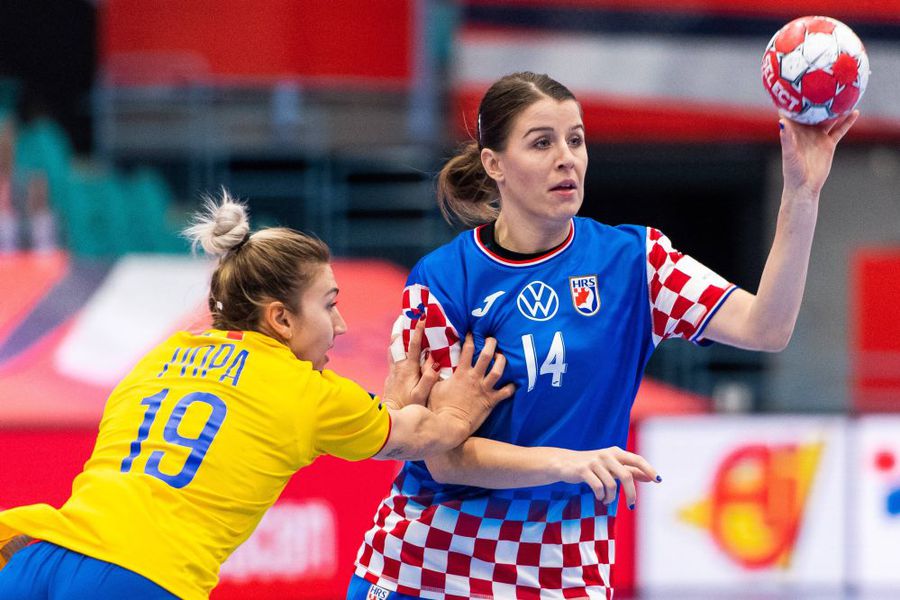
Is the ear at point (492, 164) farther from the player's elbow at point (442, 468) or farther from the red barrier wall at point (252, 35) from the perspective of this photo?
the red barrier wall at point (252, 35)

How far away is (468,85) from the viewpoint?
11156 millimetres

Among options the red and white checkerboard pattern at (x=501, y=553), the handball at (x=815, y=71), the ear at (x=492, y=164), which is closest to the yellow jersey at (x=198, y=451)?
the red and white checkerboard pattern at (x=501, y=553)

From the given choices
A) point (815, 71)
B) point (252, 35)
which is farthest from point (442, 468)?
point (252, 35)

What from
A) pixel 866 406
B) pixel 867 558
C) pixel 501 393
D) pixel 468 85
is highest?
pixel 468 85

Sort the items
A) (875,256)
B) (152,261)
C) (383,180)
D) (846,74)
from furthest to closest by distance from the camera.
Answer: (383,180) < (875,256) < (152,261) < (846,74)

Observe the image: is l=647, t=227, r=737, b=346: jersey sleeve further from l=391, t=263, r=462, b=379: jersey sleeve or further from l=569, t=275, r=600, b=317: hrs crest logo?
l=391, t=263, r=462, b=379: jersey sleeve

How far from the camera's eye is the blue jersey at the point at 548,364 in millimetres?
2801

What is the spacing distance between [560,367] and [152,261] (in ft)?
18.5

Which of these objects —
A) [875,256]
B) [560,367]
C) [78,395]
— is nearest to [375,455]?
[560,367]

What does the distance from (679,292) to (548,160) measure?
398 mm

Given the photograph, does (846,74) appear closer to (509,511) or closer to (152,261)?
(509,511)

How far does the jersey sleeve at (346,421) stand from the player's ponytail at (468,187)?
609mm

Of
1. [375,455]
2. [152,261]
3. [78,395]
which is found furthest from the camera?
[152,261]

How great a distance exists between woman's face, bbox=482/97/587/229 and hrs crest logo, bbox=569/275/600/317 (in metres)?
0.14
